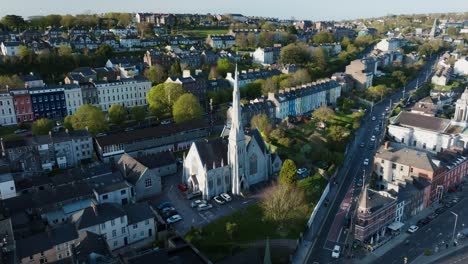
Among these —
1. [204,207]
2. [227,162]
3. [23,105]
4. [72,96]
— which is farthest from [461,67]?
[23,105]

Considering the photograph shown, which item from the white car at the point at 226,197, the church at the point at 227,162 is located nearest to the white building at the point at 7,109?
the church at the point at 227,162

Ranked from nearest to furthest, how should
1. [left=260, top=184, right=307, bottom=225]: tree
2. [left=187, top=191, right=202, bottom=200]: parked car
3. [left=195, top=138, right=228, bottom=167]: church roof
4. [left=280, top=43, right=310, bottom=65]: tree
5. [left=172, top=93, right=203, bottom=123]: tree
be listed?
[left=260, top=184, right=307, bottom=225]: tree < [left=187, top=191, right=202, bottom=200]: parked car < [left=195, top=138, right=228, bottom=167]: church roof < [left=172, top=93, right=203, bottom=123]: tree < [left=280, top=43, right=310, bottom=65]: tree

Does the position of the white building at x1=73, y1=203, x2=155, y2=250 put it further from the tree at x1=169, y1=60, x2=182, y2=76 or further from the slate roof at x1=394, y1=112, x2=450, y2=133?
the tree at x1=169, y1=60, x2=182, y2=76

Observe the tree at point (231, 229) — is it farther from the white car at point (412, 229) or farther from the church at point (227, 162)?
the white car at point (412, 229)

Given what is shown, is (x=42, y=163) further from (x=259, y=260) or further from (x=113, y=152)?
(x=259, y=260)

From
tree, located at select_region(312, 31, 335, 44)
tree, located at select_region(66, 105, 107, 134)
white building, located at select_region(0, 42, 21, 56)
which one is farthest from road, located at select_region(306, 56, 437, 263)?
white building, located at select_region(0, 42, 21, 56)

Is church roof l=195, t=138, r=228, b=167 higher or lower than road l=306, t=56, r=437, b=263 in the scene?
higher

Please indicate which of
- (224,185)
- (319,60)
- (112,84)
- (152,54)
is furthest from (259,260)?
(319,60)

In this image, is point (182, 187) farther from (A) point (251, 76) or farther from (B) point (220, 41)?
(B) point (220, 41)
